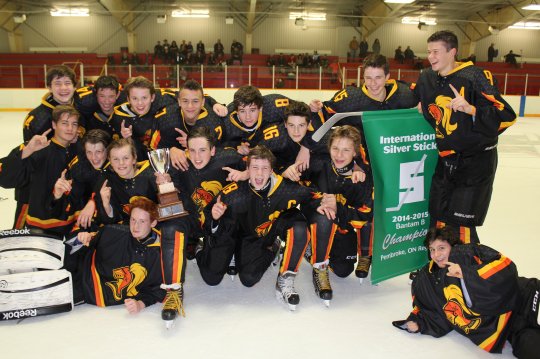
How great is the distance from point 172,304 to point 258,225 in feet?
2.50

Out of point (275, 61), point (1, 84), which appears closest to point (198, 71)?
point (275, 61)

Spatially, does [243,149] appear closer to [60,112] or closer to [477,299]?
[60,112]

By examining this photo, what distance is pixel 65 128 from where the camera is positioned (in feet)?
10.6

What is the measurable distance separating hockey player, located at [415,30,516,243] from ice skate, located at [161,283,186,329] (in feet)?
5.45

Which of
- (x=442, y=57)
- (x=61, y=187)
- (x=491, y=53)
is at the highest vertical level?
(x=491, y=53)

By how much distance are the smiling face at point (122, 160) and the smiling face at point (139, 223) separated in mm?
354

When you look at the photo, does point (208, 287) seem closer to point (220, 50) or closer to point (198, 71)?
point (198, 71)

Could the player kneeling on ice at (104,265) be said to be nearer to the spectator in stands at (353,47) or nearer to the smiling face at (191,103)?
the smiling face at (191,103)

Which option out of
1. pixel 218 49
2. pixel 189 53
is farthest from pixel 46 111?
pixel 218 49

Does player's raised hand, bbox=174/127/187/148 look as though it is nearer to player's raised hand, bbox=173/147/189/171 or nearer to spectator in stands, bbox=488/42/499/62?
player's raised hand, bbox=173/147/189/171

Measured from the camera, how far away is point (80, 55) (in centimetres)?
1925

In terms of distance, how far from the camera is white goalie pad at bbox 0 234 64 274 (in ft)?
8.64

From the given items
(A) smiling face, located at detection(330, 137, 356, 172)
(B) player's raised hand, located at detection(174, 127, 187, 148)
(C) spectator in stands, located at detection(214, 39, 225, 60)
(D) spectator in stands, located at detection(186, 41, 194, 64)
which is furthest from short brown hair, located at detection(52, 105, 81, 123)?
(C) spectator in stands, located at detection(214, 39, 225, 60)

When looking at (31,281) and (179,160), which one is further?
(179,160)
